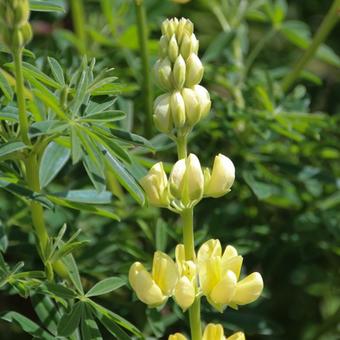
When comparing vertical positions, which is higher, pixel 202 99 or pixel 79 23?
pixel 202 99

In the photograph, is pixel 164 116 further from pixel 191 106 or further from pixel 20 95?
pixel 20 95

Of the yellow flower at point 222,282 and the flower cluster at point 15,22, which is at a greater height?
the flower cluster at point 15,22

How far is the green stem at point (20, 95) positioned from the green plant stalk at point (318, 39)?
773 mm

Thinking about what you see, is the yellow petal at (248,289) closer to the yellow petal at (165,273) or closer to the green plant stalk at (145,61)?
the yellow petal at (165,273)

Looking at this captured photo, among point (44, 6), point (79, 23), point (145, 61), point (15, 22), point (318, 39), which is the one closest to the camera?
point (15, 22)

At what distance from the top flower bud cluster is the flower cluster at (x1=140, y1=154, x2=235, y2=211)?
0.05m

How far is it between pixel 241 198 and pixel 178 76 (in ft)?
2.43

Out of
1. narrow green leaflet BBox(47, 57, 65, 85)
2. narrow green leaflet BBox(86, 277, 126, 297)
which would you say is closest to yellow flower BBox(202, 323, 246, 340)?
narrow green leaflet BBox(86, 277, 126, 297)

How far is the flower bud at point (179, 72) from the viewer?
3.60 feet

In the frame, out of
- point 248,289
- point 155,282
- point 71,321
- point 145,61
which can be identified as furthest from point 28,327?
point 145,61

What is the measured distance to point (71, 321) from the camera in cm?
118

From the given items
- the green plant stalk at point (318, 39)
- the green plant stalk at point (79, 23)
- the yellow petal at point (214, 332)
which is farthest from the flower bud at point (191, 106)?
the green plant stalk at point (79, 23)

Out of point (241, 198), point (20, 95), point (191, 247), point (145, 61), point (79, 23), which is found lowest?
point (241, 198)

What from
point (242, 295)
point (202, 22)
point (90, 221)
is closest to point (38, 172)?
point (242, 295)
